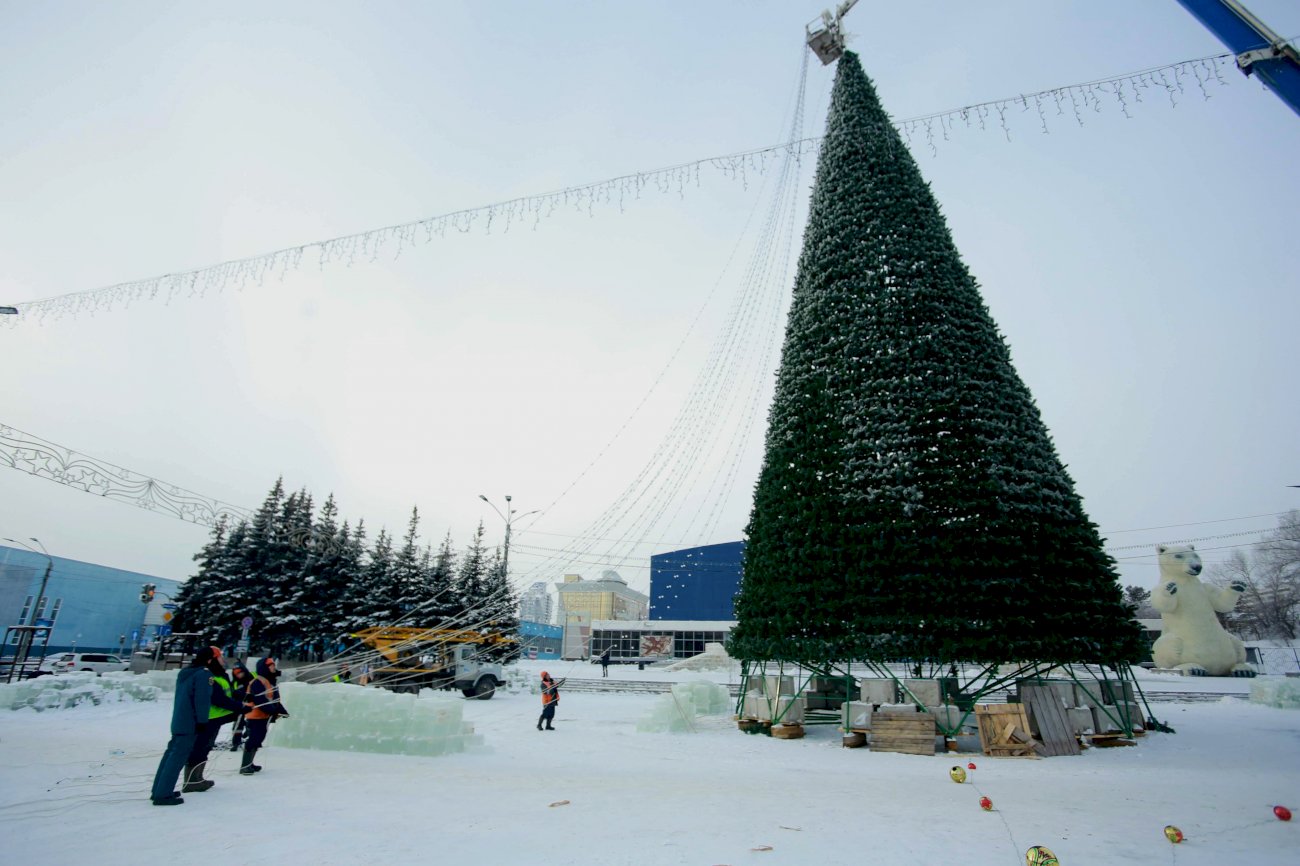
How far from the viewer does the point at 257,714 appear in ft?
25.5

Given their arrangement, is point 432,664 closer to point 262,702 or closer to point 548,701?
point 548,701

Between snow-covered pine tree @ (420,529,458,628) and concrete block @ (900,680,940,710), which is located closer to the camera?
concrete block @ (900,680,940,710)

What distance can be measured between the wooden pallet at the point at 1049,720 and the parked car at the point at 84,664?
1298 inches

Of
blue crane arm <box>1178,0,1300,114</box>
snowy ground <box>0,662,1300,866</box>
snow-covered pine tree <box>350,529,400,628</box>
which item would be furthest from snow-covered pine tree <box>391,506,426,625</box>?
blue crane arm <box>1178,0,1300,114</box>

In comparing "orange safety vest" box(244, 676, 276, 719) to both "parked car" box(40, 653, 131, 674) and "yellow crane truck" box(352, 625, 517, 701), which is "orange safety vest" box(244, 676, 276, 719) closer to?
"yellow crane truck" box(352, 625, 517, 701)

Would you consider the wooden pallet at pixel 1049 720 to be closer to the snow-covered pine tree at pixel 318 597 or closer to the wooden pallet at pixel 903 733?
the wooden pallet at pixel 903 733

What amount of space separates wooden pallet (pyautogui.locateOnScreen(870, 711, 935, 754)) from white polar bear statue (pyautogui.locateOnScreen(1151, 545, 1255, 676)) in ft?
83.5

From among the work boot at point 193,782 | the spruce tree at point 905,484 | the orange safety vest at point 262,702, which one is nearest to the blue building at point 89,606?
the orange safety vest at point 262,702

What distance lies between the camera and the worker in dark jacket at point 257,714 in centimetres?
749

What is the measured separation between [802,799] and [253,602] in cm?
3115

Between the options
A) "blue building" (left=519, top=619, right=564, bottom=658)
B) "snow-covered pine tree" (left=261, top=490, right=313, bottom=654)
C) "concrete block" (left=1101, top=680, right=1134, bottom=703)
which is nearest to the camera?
"concrete block" (left=1101, top=680, right=1134, bottom=703)

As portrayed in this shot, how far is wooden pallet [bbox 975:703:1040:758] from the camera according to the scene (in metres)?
9.42

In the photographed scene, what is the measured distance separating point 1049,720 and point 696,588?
52994 millimetres

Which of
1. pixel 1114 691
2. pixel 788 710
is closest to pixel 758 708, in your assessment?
pixel 788 710
